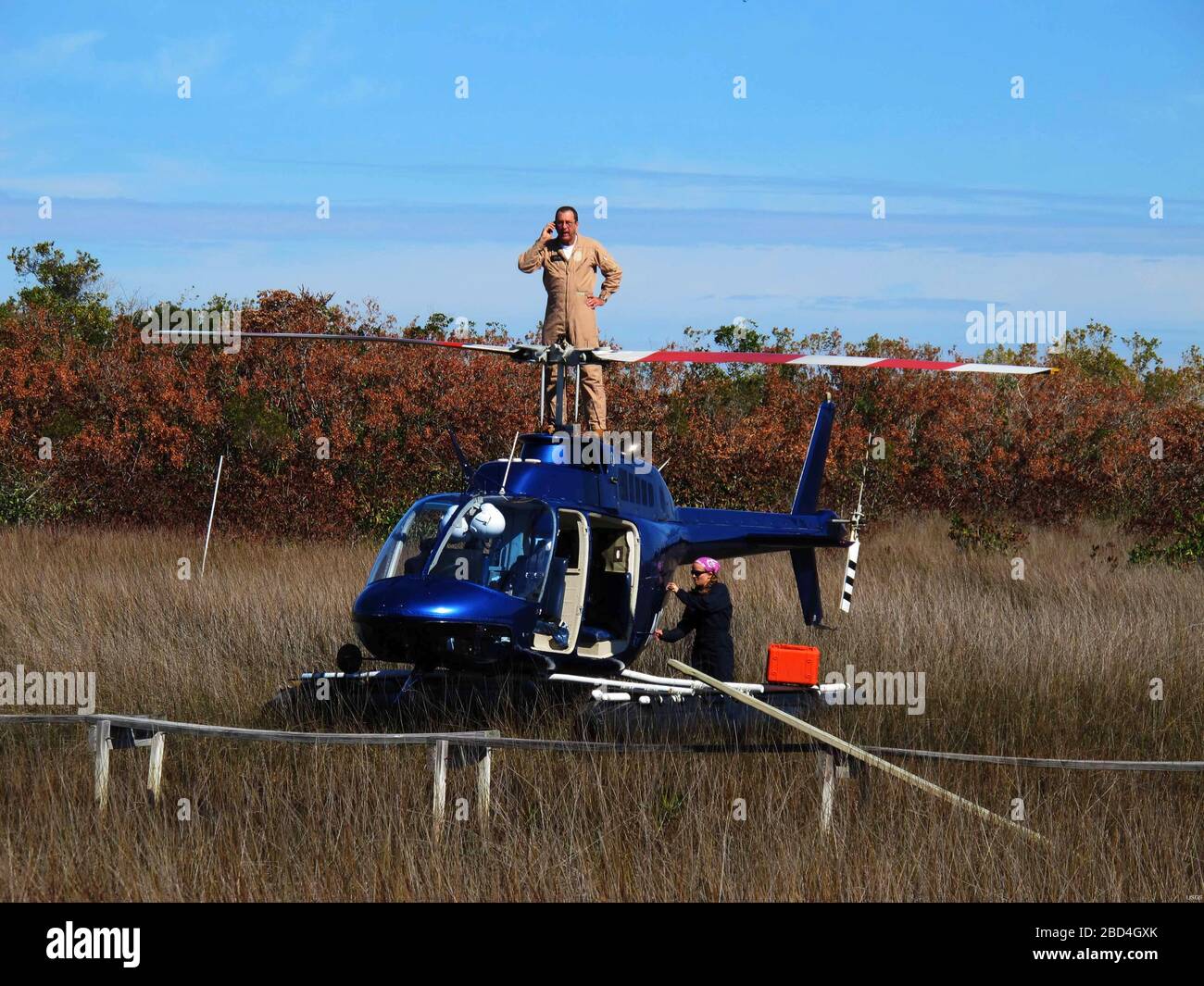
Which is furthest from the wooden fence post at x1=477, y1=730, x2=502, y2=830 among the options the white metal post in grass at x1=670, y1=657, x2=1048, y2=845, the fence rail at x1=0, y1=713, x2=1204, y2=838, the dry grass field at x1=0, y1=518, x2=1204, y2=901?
the white metal post in grass at x1=670, y1=657, x2=1048, y2=845

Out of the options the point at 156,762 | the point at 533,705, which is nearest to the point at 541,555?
the point at 533,705

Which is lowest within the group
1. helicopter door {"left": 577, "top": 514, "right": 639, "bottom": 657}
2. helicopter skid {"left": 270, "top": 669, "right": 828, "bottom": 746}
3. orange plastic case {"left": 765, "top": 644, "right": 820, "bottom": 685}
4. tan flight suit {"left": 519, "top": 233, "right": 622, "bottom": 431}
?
helicopter skid {"left": 270, "top": 669, "right": 828, "bottom": 746}

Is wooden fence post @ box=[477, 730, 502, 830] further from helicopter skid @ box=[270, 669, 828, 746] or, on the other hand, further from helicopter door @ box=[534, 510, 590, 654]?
helicopter door @ box=[534, 510, 590, 654]

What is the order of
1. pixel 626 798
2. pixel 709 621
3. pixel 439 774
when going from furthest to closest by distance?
pixel 709 621 < pixel 626 798 < pixel 439 774

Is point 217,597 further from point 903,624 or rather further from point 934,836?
point 934,836

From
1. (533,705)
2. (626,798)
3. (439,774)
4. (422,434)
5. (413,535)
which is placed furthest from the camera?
(422,434)

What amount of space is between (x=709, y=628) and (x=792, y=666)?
0.88 meters

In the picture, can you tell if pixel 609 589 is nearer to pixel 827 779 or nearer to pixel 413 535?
pixel 413 535

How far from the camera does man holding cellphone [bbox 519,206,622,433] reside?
11383mm

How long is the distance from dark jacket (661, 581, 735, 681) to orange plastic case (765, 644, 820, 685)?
0.64 m

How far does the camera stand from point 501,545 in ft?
34.8

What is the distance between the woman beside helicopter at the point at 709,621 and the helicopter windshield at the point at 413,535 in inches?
91.4

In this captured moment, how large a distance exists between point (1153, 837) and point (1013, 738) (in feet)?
8.57
